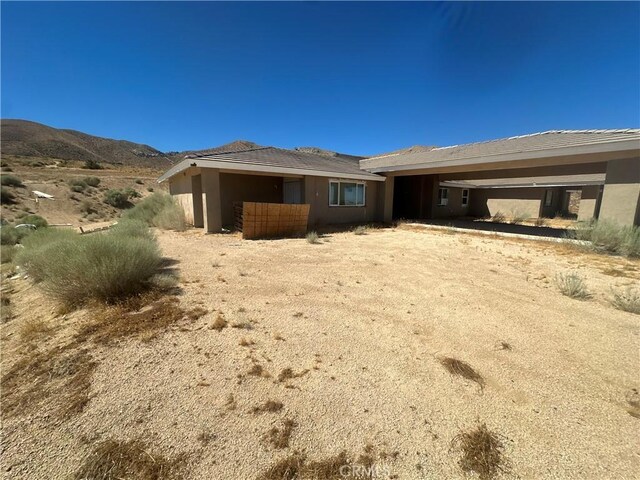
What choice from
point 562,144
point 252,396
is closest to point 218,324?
point 252,396

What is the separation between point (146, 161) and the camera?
56.1m

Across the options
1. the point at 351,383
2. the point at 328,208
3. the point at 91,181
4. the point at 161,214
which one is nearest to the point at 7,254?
the point at 161,214

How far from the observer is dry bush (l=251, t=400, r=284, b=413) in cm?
223

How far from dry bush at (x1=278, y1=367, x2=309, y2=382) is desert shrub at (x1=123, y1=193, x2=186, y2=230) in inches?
451

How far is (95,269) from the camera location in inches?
159

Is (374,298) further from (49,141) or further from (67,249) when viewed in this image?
(49,141)

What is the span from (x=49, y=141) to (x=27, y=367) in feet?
218

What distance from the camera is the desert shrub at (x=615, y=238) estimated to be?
7.64m

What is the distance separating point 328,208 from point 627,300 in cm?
1091

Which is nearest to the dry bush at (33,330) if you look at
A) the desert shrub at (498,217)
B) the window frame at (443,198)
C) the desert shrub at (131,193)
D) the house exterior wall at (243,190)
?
the house exterior wall at (243,190)

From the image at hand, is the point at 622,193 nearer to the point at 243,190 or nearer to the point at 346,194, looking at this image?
A: the point at 346,194

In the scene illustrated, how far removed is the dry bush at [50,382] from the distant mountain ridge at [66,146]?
130 ft

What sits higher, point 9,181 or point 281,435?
point 9,181

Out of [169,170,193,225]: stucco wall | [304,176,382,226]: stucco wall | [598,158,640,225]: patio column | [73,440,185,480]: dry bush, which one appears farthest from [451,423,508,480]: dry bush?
[169,170,193,225]: stucco wall
